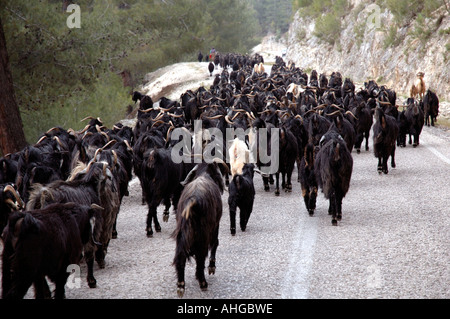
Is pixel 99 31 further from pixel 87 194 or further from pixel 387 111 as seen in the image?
pixel 87 194

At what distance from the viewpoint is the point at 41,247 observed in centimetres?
584

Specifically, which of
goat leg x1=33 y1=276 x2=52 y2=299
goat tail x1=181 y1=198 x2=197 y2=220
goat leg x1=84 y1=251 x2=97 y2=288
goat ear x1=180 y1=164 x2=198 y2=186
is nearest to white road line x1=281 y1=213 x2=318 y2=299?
goat tail x1=181 y1=198 x2=197 y2=220

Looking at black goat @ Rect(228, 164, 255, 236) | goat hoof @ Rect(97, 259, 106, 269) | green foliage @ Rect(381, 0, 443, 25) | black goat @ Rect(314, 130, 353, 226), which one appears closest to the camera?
goat hoof @ Rect(97, 259, 106, 269)

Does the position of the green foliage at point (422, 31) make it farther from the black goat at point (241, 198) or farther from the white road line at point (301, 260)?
the black goat at point (241, 198)

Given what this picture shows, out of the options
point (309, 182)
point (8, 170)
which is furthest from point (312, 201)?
point (8, 170)

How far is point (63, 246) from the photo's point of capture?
20.0ft

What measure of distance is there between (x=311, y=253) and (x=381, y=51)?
130 ft

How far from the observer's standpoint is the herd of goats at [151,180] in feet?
19.8

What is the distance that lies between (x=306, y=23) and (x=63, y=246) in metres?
71.7

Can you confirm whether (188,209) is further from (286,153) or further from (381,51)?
(381,51)

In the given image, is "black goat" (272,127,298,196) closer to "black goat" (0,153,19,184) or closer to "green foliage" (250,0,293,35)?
"black goat" (0,153,19,184)

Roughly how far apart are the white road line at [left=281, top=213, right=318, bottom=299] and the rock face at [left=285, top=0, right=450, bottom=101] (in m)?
24.7

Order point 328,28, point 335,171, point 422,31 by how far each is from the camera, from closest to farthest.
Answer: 1. point 335,171
2. point 422,31
3. point 328,28

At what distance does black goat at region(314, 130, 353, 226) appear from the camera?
32.7 feet
